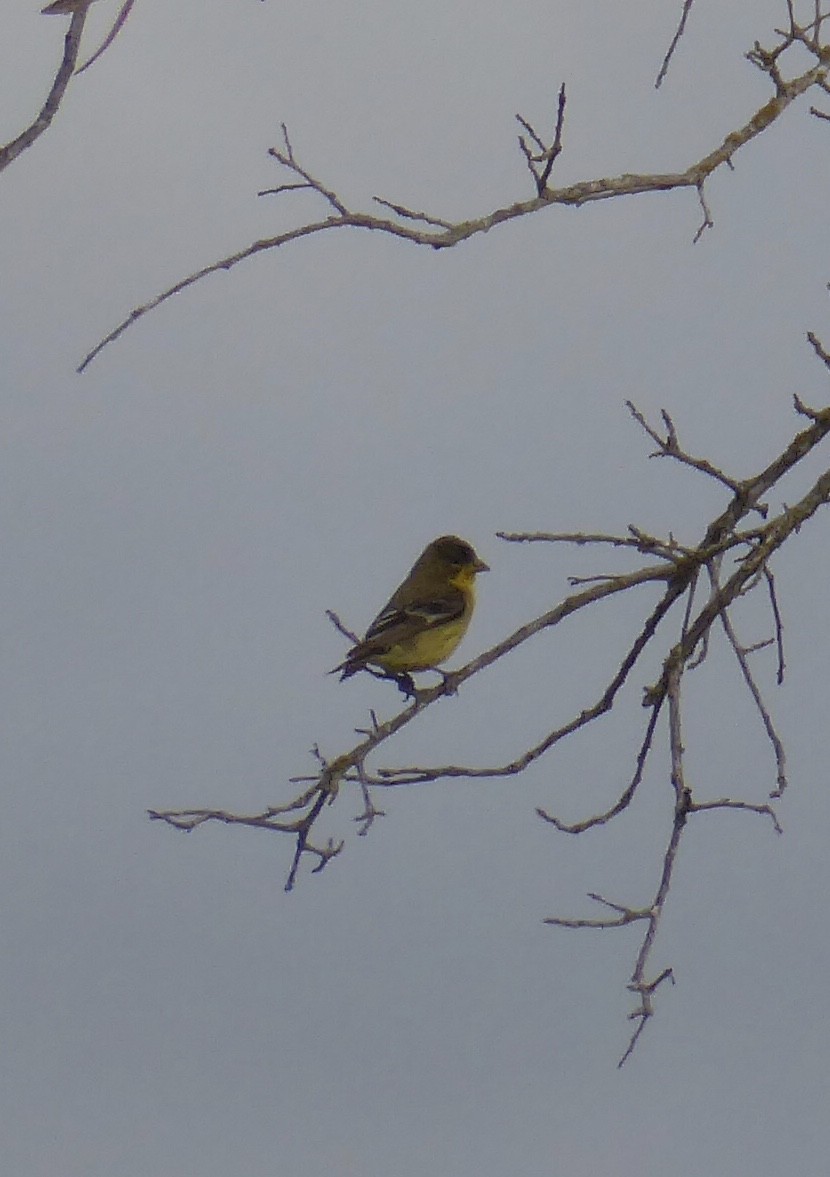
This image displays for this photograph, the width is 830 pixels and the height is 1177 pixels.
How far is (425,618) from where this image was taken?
1191cm

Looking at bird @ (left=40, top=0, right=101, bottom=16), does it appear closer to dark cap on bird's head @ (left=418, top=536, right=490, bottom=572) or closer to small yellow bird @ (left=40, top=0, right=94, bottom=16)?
small yellow bird @ (left=40, top=0, right=94, bottom=16)

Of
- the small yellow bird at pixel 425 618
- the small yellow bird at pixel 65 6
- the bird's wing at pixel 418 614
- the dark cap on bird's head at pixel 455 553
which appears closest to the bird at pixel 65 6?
the small yellow bird at pixel 65 6

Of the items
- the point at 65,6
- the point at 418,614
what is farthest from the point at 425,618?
the point at 65,6

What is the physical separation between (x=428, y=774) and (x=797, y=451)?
157 cm

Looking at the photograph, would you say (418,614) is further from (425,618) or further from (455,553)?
(455,553)

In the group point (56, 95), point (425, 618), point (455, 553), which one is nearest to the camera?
point (56, 95)

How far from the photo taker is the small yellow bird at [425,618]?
37.6 ft

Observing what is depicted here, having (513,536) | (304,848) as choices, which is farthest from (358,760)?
(513,536)

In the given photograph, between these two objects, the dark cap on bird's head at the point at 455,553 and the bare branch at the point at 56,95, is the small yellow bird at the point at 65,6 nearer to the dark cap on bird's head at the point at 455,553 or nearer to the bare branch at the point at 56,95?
the bare branch at the point at 56,95

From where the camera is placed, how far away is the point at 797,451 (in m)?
6.53

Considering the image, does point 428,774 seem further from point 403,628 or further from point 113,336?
point 403,628

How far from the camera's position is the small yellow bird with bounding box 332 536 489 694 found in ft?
37.6

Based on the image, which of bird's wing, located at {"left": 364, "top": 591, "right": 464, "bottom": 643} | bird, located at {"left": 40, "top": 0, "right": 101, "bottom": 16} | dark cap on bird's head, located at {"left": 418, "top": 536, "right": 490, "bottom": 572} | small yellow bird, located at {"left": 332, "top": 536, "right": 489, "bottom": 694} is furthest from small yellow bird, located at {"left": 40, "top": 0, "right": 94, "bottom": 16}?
dark cap on bird's head, located at {"left": 418, "top": 536, "right": 490, "bottom": 572}

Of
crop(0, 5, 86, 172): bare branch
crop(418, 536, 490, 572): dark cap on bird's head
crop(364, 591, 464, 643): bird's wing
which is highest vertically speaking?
crop(418, 536, 490, 572): dark cap on bird's head
